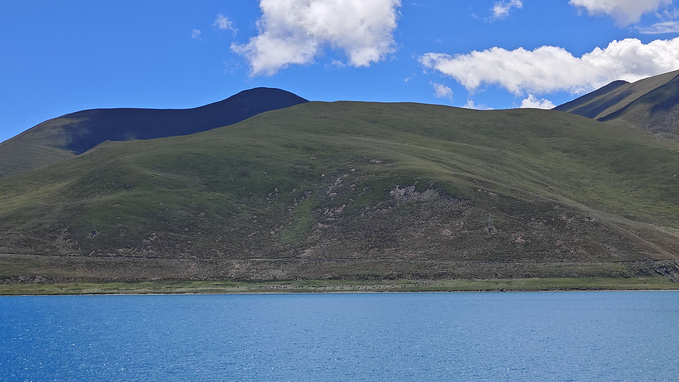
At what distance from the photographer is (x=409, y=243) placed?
159m

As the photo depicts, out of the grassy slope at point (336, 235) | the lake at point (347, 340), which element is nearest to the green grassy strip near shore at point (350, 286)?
the grassy slope at point (336, 235)

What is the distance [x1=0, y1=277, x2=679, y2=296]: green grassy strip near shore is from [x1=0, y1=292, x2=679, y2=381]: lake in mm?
15061

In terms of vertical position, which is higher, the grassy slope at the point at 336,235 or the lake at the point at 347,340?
the grassy slope at the point at 336,235

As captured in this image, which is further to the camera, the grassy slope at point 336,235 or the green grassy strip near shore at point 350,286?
the grassy slope at point 336,235

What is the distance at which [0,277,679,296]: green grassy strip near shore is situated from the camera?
12925cm

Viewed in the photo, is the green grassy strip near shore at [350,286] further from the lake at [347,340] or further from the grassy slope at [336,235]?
the lake at [347,340]

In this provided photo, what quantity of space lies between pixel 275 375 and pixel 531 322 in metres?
40.4

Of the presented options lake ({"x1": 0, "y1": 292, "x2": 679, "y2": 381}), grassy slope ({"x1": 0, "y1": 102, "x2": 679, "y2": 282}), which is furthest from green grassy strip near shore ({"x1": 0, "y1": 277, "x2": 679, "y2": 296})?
lake ({"x1": 0, "y1": 292, "x2": 679, "y2": 381})

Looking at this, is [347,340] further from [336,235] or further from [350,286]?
[336,235]

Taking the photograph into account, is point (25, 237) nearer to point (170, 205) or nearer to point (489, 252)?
point (170, 205)

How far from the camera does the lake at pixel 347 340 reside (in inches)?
2125

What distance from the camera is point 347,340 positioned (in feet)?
230

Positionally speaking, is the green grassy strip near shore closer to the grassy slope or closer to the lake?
the grassy slope

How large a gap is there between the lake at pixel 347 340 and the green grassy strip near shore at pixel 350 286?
49.4ft
